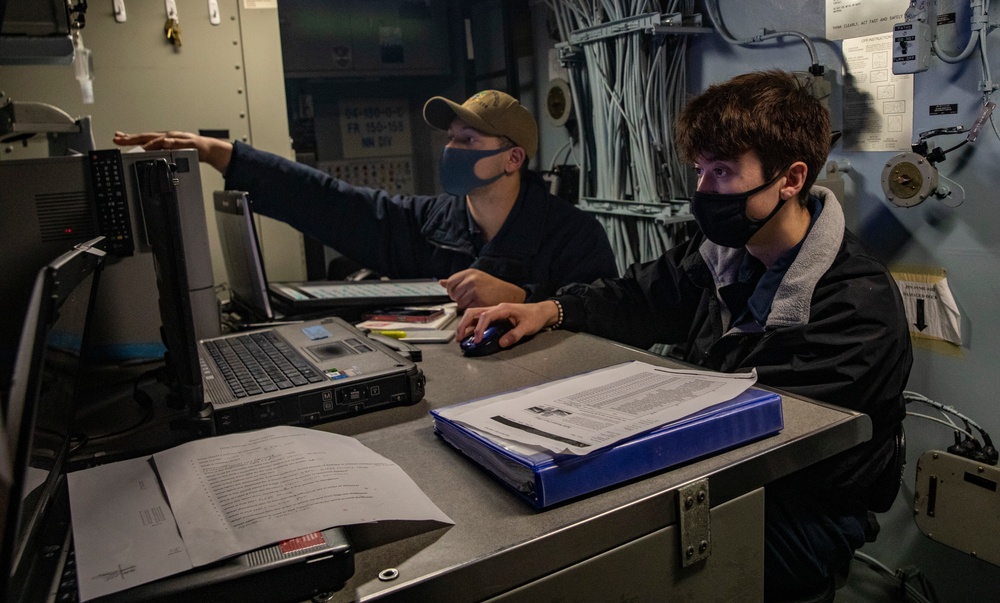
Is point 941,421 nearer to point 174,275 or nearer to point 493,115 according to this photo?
point 493,115

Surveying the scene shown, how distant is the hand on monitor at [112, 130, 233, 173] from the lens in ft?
5.82

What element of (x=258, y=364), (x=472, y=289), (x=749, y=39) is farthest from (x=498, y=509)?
(x=749, y=39)

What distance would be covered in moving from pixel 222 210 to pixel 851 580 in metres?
2.10

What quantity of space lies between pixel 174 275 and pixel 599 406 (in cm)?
54

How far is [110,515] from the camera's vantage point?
69cm

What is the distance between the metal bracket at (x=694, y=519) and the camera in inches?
31.6

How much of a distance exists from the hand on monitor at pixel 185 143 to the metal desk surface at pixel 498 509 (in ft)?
3.54

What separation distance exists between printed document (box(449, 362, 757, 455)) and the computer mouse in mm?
323

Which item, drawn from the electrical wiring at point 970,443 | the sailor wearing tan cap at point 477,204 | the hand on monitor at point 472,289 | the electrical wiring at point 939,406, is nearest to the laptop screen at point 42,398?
the hand on monitor at point 472,289

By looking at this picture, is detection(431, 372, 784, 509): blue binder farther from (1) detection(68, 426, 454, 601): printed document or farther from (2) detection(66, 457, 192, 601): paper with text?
(2) detection(66, 457, 192, 601): paper with text

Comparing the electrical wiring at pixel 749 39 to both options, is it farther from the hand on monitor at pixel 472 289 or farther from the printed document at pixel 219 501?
the printed document at pixel 219 501

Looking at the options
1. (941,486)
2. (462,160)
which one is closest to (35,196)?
(462,160)

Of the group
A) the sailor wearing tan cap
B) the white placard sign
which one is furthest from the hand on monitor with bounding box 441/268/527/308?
the white placard sign

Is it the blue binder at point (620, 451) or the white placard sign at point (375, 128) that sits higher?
the white placard sign at point (375, 128)
